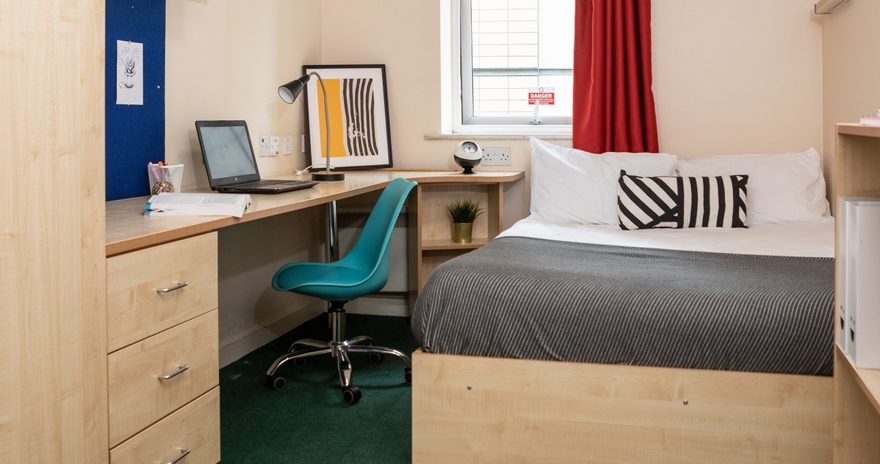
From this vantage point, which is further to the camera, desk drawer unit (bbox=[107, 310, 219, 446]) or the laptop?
the laptop

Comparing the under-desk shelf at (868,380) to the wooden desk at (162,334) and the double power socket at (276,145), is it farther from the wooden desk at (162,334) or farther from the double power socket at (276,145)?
the double power socket at (276,145)

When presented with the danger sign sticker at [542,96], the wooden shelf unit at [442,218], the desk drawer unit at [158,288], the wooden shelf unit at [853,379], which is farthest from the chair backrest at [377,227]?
the wooden shelf unit at [853,379]

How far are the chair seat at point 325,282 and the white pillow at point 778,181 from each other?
1.48 m

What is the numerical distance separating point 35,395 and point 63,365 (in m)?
0.08

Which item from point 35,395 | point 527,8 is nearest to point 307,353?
point 35,395

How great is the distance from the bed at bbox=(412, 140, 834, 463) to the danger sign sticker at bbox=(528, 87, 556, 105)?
84.3 inches

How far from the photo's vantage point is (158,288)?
1.89 metres

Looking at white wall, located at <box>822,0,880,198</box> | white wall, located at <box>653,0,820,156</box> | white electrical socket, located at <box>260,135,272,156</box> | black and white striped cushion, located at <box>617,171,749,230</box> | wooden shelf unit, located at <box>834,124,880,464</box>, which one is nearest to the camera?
wooden shelf unit, located at <box>834,124,880,464</box>

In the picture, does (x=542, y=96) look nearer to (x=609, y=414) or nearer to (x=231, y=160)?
(x=231, y=160)

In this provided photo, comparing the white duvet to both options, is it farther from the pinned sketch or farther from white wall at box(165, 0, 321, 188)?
the pinned sketch

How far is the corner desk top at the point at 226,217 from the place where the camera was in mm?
1845

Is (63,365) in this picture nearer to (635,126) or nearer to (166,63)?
(166,63)

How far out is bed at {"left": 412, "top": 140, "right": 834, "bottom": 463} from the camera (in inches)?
76.2

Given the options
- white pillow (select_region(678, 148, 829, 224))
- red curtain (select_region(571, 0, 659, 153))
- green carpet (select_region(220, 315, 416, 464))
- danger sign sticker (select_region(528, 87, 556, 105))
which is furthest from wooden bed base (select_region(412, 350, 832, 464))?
danger sign sticker (select_region(528, 87, 556, 105))
